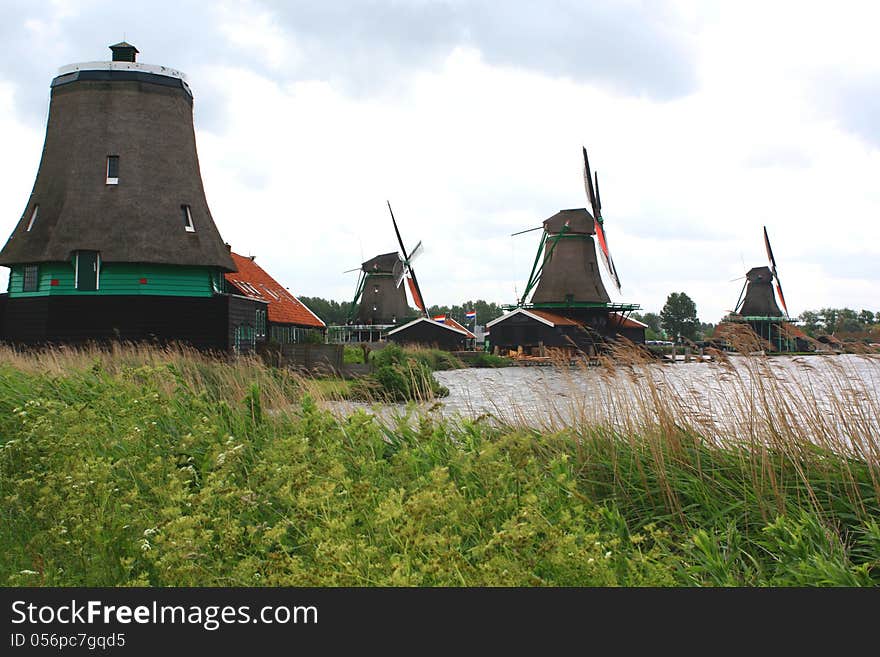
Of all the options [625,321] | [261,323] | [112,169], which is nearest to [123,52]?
[112,169]

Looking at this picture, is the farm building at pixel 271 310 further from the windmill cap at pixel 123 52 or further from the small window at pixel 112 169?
the windmill cap at pixel 123 52

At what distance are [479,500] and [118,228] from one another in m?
18.2

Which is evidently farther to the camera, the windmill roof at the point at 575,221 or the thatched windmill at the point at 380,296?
the thatched windmill at the point at 380,296

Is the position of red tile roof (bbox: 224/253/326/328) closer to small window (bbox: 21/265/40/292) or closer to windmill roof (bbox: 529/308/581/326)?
small window (bbox: 21/265/40/292)

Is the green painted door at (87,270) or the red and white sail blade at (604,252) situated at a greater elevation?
the red and white sail blade at (604,252)

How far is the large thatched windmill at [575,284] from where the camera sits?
123 ft

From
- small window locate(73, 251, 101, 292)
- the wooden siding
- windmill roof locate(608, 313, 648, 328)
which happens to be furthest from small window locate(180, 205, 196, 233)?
windmill roof locate(608, 313, 648, 328)

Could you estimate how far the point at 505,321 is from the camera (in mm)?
37250

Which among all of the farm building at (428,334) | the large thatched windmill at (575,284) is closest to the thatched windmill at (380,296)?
the farm building at (428,334)

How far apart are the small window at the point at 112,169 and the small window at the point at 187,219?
176 cm

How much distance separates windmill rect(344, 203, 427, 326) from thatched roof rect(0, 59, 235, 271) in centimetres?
2685

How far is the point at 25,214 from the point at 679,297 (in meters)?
56.5

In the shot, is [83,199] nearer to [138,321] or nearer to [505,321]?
[138,321]
